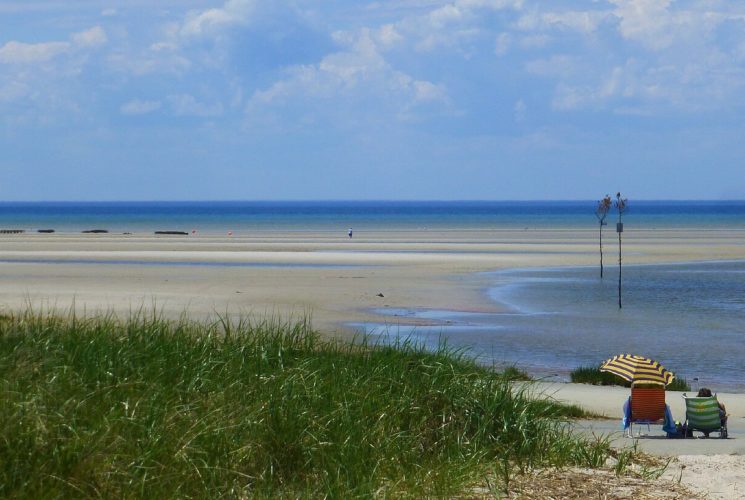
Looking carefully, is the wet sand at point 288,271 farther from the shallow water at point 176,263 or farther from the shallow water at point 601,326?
the shallow water at point 601,326

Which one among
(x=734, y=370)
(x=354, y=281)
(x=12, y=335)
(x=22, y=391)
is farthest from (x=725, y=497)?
(x=354, y=281)

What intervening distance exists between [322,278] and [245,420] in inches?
1293

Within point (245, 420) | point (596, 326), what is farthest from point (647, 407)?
point (596, 326)

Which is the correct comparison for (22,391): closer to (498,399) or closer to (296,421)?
(296,421)

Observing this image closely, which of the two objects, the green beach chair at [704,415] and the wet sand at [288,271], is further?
the wet sand at [288,271]

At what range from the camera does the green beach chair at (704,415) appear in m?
12.6

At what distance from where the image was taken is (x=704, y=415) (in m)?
12.6

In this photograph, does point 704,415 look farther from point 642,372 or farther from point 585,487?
point 585,487

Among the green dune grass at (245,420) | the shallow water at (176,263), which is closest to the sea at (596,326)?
the green dune grass at (245,420)

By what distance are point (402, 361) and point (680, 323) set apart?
1792 centimetres

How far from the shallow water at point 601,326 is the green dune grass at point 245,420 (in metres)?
3.19

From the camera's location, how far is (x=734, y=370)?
20.5m

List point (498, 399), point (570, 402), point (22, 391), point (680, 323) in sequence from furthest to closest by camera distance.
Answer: point (680, 323) → point (570, 402) → point (498, 399) → point (22, 391)

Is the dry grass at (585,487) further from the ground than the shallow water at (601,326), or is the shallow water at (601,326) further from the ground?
the dry grass at (585,487)
